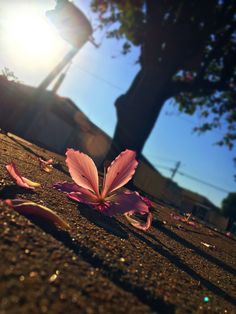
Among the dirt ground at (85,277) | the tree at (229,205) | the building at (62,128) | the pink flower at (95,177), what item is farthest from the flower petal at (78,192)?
the tree at (229,205)

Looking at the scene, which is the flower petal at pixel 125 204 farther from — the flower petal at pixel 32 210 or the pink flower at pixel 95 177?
the flower petal at pixel 32 210

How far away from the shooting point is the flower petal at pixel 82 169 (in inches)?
33.0

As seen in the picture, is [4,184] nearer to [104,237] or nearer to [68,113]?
[104,237]

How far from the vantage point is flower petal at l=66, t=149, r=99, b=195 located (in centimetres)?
84

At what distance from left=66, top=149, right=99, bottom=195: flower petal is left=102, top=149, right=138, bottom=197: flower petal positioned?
0.13ft

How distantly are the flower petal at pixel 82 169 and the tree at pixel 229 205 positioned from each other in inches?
Answer: 1278

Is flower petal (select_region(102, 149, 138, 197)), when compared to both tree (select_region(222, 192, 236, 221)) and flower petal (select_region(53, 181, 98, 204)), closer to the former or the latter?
flower petal (select_region(53, 181, 98, 204))

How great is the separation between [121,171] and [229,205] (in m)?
33.4

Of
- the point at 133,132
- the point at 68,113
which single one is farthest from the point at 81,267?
the point at 68,113

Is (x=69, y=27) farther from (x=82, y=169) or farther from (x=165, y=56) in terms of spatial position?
(x=82, y=169)

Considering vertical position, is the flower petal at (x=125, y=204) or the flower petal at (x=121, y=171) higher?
the flower petal at (x=121, y=171)

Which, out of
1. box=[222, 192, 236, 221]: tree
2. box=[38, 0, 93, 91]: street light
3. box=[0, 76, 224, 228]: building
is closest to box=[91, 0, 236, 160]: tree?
box=[38, 0, 93, 91]: street light

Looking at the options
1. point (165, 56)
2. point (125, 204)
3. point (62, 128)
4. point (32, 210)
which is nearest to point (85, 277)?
point (32, 210)

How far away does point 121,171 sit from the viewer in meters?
0.85
